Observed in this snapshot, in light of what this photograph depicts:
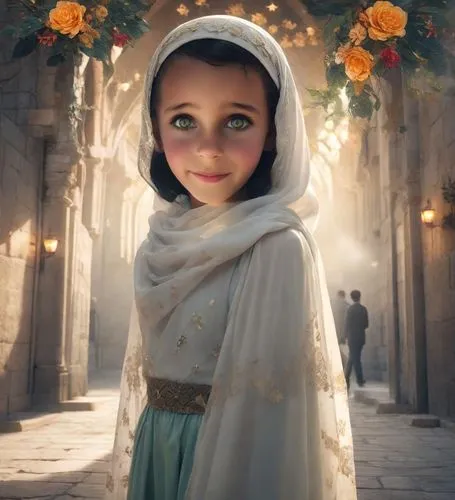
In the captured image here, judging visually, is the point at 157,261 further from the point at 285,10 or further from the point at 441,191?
the point at 285,10

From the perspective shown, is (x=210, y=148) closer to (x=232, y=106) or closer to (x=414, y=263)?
(x=232, y=106)

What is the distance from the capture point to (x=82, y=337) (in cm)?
1060

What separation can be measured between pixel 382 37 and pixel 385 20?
0.06 m

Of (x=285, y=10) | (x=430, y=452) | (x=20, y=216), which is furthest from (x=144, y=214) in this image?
(x=430, y=452)

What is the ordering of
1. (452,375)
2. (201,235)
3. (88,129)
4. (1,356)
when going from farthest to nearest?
(88,129) < (1,356) < (452,375) < (201,235)

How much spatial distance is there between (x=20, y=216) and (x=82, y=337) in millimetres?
3288

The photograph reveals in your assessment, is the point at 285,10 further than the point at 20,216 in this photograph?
Yes

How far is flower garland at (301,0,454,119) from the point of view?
1940 mm

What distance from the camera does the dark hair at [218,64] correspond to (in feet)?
4.75

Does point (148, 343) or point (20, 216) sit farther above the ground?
point (20, 216)

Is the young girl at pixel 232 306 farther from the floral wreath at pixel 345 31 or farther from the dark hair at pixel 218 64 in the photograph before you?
the floral wreath at pixel 345 31

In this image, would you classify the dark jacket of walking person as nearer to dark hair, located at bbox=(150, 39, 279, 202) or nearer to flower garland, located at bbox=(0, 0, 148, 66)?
flower garland, located at bbox=(0, 0, 148, 66)

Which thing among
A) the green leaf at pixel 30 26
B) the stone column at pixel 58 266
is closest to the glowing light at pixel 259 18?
the green leaf at pixel 30 26

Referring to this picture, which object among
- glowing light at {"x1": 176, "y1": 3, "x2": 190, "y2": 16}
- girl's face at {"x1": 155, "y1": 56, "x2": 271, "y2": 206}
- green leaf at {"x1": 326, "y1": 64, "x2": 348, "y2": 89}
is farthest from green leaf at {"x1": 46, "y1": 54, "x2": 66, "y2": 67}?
glowing light at {"x1": 176, "y1": 3, "x2": 190, "y2": 16}
